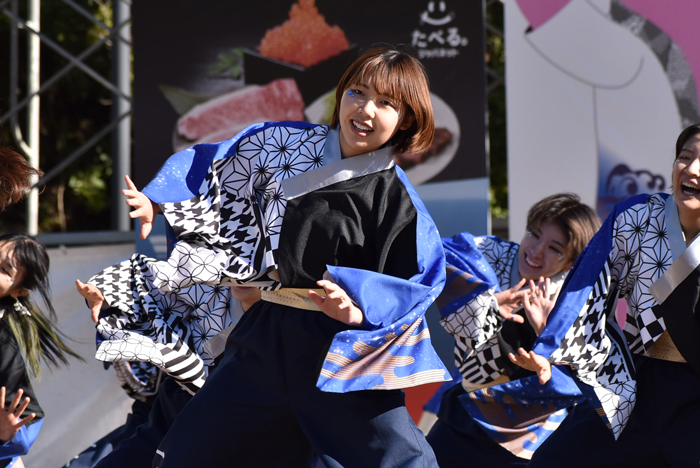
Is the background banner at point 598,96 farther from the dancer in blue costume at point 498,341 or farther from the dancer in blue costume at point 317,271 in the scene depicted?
the dancer in blue costume at point 317,271

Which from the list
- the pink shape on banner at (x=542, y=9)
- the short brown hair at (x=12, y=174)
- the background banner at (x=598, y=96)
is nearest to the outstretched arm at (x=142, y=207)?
the short brown hair at (x=12, y=174)

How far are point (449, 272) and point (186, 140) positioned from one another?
1447 millimetres

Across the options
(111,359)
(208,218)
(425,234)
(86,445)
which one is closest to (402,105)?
(425,234)

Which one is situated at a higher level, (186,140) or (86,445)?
(186,140)

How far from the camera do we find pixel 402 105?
6.90 feet

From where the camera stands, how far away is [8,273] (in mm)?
3082

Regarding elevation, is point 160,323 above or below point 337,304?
below

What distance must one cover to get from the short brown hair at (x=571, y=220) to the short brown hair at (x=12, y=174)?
1775 millimetres

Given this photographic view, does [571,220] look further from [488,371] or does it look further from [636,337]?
[636,337]

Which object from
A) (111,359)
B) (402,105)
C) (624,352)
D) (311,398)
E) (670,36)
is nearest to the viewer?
(311,398)

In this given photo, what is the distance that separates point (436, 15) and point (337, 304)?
6.93ft

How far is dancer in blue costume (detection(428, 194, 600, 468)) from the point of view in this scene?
275cm

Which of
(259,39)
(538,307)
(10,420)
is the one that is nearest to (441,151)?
(259,39)

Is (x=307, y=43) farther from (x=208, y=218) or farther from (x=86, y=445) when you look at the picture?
(x=86, y=445)
